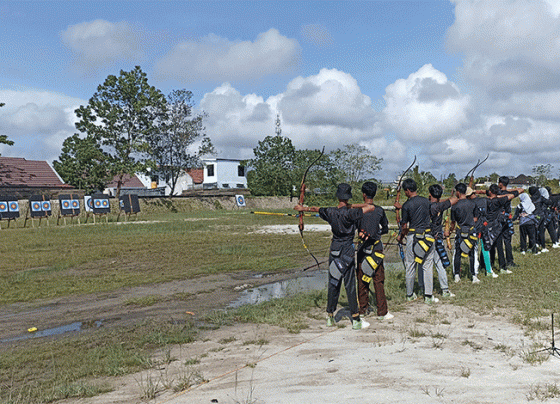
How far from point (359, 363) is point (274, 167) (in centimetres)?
5906

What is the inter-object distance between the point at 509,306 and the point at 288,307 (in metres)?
4.21

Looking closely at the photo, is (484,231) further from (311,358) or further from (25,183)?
(25,183)

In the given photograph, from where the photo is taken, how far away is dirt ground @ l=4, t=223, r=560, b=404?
5059 millimetres

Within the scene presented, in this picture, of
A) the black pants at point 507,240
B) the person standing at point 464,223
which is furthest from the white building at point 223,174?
the person standing at point 464,223

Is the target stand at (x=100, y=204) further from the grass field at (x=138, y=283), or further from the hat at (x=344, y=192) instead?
the hat at (x=344, y=192)

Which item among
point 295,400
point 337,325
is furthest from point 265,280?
point 295,400

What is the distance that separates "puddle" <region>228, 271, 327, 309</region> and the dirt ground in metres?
1.86

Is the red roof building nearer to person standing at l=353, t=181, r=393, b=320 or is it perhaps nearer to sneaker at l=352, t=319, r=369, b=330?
person standing at l=353, t=181, r=393, b=320

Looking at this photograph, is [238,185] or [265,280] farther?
[238,185]

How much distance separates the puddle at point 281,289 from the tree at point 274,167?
4956 centimetres

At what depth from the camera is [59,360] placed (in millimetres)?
7055

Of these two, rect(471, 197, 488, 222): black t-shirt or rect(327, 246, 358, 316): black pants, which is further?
rect(471, 197, 488, 222): black t-shirt

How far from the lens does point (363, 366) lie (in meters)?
5.95

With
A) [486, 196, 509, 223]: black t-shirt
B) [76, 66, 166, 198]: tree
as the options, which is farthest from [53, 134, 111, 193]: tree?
[486, 196, 509, 223]: black t-shirt
